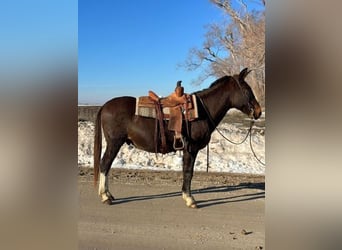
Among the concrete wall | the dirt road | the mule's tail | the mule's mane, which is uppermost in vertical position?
the mule's mane

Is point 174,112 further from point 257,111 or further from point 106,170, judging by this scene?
point 257,111

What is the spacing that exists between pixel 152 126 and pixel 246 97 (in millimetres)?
783

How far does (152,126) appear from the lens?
7.09 feet

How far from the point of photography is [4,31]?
0.94 metres

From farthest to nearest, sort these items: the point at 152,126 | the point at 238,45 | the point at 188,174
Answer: the point at 152,126 < the point at 188,174 < the point at 238,45

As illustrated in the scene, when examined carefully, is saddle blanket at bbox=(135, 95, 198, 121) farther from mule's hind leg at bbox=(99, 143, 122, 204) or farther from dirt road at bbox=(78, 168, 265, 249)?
dirt road at bbox=(78, 168, 265, 249)

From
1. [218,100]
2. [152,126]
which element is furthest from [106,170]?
[218,100]

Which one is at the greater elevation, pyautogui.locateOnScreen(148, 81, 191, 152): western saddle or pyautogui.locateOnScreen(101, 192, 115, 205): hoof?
pyautogui.locateOnScreen(148, 81, 191, 152): western saddle

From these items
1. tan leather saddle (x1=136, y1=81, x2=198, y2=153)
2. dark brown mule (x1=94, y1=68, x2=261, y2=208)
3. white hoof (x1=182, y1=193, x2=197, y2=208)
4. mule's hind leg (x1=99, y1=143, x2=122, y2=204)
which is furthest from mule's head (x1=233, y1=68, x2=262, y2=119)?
mule's hind leg (x1=99, y1=143, x2=122, y2=204)

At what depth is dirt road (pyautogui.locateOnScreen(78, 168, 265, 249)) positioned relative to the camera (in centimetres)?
145

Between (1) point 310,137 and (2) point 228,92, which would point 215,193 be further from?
(1) point 310,137

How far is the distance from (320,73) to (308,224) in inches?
12.9

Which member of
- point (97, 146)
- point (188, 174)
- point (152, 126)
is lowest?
point (188, 174)

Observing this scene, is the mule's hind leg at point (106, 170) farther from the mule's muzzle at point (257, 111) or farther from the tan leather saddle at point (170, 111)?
the mule's muzzle at point (257, 111)
